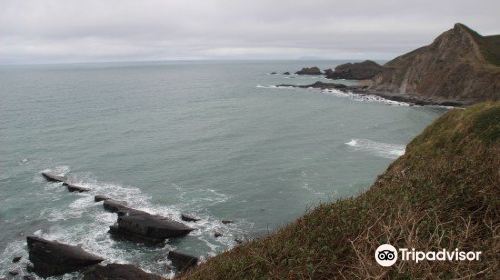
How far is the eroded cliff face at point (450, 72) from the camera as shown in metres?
87.6

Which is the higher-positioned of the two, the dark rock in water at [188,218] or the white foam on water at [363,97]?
the white foam on water at [363,97]

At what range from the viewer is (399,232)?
979cm

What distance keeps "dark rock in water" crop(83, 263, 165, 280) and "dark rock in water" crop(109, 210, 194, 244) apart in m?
5.45

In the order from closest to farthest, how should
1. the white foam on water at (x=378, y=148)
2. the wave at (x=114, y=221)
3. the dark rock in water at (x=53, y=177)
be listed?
the wave at (x=114, y=221) → the dark rock in water at (x=53, y=177) → the white foam on water at (x=378, y=148)

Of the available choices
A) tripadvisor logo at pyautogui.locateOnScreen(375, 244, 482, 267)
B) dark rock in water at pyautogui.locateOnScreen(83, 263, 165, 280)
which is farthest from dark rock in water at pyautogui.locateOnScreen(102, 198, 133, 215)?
tripadvisor logo at pyautogui.locateOnScreen(375, 244, 482, 267)

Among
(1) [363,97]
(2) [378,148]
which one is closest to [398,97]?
(1) [363,97]

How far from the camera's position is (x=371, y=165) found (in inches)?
1849

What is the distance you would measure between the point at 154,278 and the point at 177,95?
113 meters

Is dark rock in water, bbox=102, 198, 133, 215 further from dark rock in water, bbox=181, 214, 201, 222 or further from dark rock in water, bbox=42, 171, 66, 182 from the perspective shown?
dark rock in water, bbox=42, 171, 66, 182

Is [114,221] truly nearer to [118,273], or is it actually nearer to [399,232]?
[118,273]

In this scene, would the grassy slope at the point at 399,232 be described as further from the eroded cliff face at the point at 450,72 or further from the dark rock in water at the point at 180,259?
the eroded cliff face at the point at 450,72

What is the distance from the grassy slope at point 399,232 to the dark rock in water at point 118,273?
13.6 metres

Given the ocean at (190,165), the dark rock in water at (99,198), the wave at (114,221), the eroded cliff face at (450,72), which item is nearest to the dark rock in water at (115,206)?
the wave at (114,221)

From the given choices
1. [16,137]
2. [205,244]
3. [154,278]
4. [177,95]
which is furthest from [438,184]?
[177,95]
